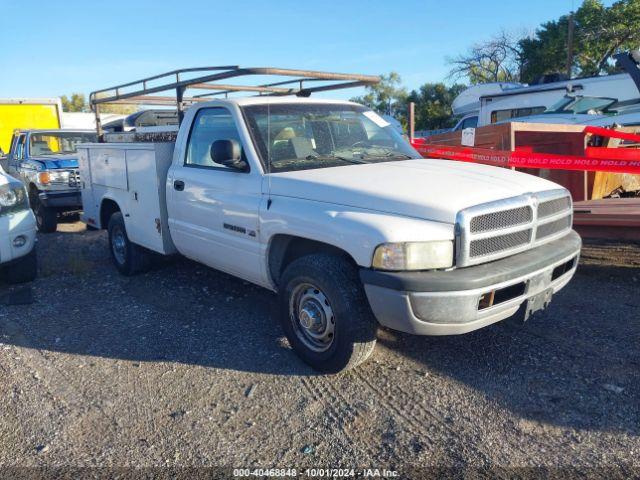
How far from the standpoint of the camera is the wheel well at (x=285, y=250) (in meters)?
3.82

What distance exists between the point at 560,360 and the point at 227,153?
9.21 feet

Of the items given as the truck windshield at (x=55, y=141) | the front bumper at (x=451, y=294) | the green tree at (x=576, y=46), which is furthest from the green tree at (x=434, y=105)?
the front bumper at (x=451, y=294)

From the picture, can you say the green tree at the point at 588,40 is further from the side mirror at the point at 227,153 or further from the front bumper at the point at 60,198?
the side mirror at the point at 227,153

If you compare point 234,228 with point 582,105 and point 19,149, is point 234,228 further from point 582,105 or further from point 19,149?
point 582,105

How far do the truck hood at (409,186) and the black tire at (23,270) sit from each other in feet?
11.6

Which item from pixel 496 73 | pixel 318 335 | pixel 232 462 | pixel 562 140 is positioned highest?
pixel 496 73

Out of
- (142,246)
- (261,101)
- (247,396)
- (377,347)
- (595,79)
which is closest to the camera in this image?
(247,396)

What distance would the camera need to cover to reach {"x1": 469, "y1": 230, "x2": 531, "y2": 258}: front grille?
3.20 m

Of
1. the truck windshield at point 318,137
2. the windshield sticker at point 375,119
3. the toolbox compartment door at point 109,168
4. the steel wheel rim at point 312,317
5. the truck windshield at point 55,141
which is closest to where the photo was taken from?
the steel wheel rim at point 312,317

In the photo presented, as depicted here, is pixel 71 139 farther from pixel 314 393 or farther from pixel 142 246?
pixel 314 393

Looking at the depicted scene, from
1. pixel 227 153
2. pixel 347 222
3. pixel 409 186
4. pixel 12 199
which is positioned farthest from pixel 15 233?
pixel 409 186

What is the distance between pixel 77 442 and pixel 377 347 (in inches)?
83.8

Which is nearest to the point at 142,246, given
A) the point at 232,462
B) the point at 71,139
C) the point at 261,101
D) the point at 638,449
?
the point at 261,101

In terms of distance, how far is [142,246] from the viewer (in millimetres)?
5809
